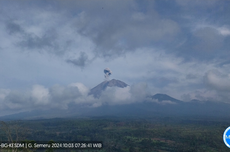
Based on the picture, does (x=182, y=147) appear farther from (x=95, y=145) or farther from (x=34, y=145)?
(x=34, y=145)

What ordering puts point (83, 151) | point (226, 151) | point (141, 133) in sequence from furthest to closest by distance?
point (141, 133)
point (83, 151)
point (226, 151)

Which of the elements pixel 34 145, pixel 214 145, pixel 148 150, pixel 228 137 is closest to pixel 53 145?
pixel 34 145

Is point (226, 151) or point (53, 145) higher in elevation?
point (53, 145)

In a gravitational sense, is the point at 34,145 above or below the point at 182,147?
above

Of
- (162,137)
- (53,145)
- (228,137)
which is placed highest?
(228,137)

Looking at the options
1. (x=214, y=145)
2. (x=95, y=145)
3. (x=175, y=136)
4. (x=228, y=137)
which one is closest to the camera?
(x=228, y=137)

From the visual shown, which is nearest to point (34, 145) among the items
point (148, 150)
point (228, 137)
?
point (228, 137)

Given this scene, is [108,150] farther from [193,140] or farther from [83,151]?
[193,140]

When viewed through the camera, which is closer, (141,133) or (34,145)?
(34,145)

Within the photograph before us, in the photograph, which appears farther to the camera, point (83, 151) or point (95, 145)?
point (83, 151)
